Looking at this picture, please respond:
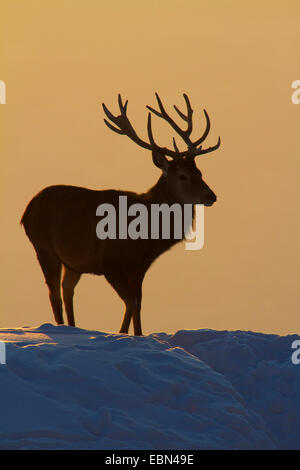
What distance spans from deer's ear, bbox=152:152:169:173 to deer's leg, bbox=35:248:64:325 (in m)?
2.28

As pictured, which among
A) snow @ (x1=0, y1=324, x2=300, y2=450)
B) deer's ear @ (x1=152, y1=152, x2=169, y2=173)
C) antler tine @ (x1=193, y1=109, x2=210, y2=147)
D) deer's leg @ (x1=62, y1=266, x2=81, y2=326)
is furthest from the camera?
deer's leg @ (x1=62, y1=266, x2=81, y2=326)

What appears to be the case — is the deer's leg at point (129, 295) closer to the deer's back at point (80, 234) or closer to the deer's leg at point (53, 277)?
the deer's back at point (80, 234)

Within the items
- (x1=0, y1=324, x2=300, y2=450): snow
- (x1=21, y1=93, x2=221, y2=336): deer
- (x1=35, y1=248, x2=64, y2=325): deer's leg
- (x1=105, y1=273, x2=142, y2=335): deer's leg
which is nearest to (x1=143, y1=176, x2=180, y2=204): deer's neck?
(x1=21, y1=93, x2=221, y2=336): deer

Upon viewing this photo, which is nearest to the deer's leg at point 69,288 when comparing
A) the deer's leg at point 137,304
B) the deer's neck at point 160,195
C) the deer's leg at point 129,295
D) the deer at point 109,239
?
the deer at point 109,239

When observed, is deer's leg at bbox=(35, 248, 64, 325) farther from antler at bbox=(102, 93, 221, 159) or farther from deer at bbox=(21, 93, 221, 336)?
antler at bbox=(102, 93, 221, 159)

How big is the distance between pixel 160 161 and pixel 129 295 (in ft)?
7.25

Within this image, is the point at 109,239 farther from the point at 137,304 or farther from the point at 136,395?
the point at 136,395

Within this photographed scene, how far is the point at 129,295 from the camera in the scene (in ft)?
52.6

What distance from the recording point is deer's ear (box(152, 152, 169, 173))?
1667 cm

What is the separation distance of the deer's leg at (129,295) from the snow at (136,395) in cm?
115

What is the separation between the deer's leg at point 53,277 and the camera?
56.5ft

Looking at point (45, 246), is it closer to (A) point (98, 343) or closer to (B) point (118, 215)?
(B) point (118, 215)
